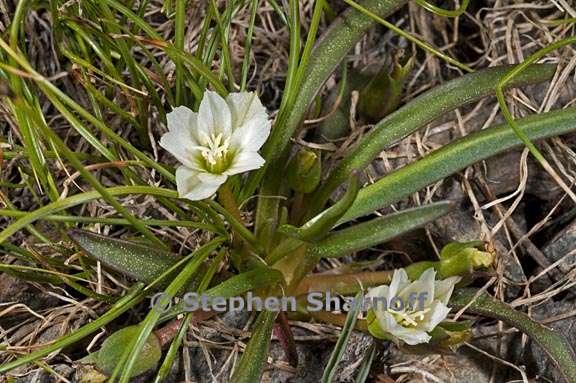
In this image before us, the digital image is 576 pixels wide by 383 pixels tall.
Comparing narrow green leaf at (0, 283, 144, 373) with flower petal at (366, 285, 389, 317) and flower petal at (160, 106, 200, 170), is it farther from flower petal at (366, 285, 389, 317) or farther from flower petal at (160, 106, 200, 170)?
flower petal at (366, 285, 389, 317)

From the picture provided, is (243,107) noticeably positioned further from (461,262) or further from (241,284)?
(461,262)

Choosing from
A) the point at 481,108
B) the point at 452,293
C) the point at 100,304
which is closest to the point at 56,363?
the point at 100,304

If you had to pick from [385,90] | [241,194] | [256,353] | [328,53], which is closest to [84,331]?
[256,353]

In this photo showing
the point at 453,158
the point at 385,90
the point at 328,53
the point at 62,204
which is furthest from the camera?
the point at 385,90

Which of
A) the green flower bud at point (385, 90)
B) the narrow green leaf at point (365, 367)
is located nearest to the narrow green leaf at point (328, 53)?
the green flower bud at point (385, 90)

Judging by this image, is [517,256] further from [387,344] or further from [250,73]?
[250,73]

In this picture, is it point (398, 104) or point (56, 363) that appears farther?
point (398, 104)

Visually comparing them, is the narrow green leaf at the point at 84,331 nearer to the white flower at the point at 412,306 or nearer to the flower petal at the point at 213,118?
the flower petal at the point at 213,118
